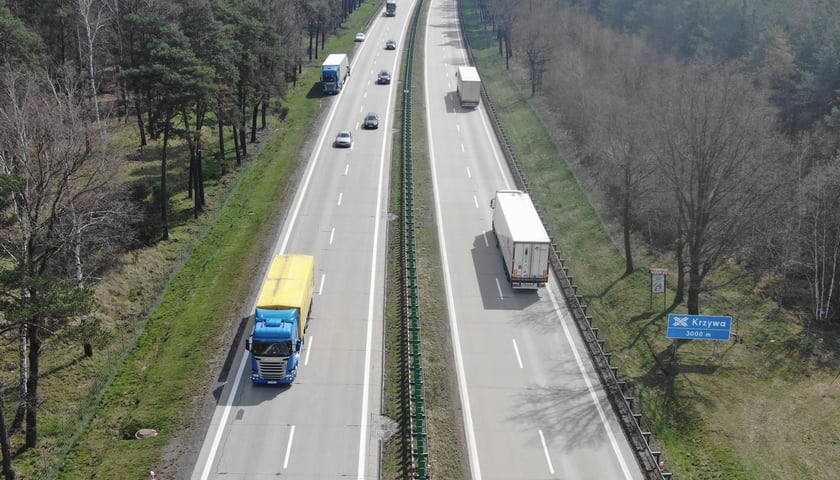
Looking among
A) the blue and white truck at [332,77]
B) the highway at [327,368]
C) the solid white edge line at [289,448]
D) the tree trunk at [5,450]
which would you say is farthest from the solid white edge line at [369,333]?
the blue and white truck at [332,77]

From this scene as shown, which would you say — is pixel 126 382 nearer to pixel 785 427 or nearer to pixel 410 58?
A: pixel 785 427

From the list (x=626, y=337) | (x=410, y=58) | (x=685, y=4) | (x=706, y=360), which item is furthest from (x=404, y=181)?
(x=685, y=4)

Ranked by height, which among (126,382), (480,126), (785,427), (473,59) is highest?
(473,59)

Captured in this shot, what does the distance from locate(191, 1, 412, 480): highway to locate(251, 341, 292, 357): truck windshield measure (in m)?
2.01

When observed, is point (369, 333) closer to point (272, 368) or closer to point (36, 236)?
point (272, 368)

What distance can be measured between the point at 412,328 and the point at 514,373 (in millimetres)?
5821

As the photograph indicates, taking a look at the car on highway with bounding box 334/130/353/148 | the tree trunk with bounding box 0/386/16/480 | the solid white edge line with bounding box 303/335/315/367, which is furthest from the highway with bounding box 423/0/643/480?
the tree trunk with bounding box 0/386/16/480

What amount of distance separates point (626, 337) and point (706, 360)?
4195 millimetres

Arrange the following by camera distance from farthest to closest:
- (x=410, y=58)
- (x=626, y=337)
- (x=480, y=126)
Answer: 1. (x=410, y=58)
2. (x=480, y=126)
3. (x=626, y=337)

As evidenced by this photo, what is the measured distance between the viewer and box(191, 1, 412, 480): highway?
28391 millimetres

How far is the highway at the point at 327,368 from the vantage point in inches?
1118

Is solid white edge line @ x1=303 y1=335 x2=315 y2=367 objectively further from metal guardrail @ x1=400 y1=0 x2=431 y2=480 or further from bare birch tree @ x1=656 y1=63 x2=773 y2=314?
bare birch tree @ x1=656 y1=63 x2=773 y2=314

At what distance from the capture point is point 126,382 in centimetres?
3356

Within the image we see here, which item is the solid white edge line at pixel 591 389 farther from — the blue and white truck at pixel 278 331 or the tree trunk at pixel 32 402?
the tree trunk at pixel 32 402
